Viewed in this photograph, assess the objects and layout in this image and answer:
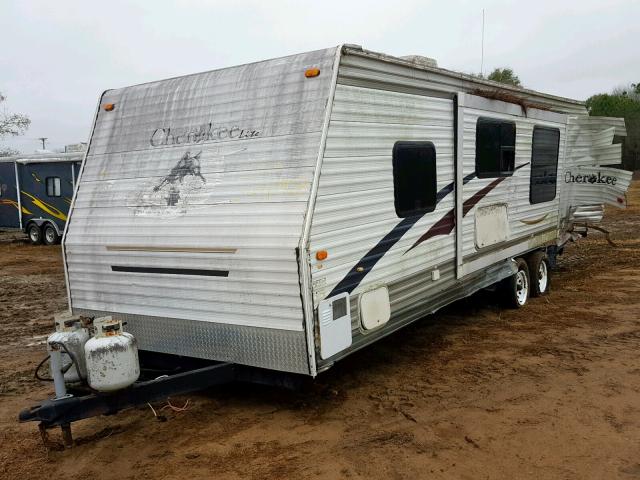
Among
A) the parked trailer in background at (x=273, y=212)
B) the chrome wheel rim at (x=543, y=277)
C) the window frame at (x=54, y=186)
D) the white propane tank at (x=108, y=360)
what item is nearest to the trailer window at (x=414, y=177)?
the parked trailer in background at (x=273, y=212)

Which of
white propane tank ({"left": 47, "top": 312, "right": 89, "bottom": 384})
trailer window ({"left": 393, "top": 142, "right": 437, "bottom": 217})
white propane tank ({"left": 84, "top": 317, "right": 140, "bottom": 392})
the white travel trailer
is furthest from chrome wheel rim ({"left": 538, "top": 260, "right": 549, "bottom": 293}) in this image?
white propane tank ({"left": 47, "top": 312, "right": 89, "bottom": 384})

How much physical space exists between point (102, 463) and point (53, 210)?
15779mm

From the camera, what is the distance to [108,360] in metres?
3.69

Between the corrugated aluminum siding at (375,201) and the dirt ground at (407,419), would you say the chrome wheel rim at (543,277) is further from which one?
the corrugated aluminum siding at (375,201)

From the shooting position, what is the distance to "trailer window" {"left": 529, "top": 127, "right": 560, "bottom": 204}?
26.7 feet

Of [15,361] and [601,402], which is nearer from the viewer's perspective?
[601,402]

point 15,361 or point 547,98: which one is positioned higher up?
point 547,98

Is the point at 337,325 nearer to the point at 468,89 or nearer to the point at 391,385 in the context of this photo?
the point at 391,385

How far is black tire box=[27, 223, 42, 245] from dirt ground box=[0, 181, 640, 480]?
12.9m

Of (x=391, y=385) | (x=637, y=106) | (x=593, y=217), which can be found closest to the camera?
(x=391, y=385)

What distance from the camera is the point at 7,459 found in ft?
13.2

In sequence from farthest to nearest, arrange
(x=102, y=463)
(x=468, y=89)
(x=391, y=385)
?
(x=468, y=89)
(x=391, y=385)
(x=102, y=463)

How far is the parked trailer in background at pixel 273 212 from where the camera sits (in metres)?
4.11

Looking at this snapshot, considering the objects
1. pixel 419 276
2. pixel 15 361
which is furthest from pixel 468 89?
pixel 15 361
